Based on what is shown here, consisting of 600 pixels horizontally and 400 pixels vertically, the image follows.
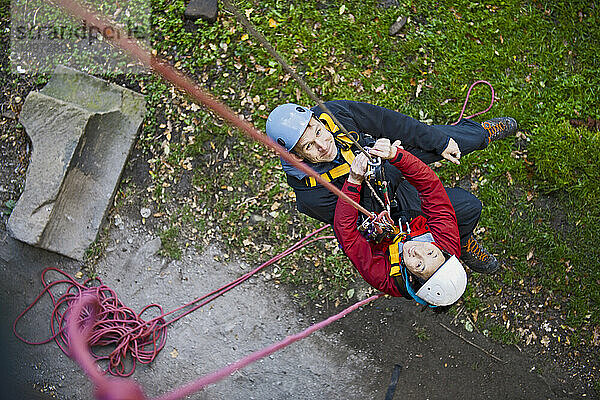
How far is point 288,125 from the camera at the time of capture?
9.64 ft

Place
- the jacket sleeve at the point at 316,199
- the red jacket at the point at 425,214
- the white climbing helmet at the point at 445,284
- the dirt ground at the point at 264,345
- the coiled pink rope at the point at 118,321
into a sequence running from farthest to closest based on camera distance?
the coiled pink rope at the point at 118,321
the dirt ground at the point at 264,345
the jacket sleeve at the point at 316,199
the red jacket at the point at 425,214
the white climbing helmet at the point at 445,284

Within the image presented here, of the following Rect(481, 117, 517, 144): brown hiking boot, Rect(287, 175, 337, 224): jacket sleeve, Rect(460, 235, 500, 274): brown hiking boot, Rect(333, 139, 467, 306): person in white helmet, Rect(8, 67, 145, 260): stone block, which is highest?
Rect(481, 117, 517, 144): brown hiking boot

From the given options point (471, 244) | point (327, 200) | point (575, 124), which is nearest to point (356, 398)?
point (471, 244)

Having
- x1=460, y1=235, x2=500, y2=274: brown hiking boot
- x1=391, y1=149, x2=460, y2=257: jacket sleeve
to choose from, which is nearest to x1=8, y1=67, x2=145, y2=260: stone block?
x1=391, y1=149, x2=460, y2=257: jacket sleeve

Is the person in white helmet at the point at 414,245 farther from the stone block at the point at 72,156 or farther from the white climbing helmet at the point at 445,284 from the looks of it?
the stone block at the point at 72,156

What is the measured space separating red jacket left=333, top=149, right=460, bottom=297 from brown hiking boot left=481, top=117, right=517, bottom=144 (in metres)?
1.17

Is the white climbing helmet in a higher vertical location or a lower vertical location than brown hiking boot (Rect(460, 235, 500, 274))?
higher

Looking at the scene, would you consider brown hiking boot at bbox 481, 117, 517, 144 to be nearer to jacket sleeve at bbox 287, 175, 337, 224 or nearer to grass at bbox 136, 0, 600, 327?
grass at bbox 136, 0, 600, 327

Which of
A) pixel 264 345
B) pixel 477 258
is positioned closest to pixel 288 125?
pixel 477 258

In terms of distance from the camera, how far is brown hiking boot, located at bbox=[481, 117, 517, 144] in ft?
12.8

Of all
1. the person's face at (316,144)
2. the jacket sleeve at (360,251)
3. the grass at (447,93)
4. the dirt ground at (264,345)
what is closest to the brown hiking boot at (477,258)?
the grass at (447,93)

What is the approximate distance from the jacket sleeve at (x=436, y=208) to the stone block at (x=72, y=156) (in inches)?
123

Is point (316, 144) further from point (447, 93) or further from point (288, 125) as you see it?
point (447, 93)

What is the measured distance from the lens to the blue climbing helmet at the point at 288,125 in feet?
9.62
